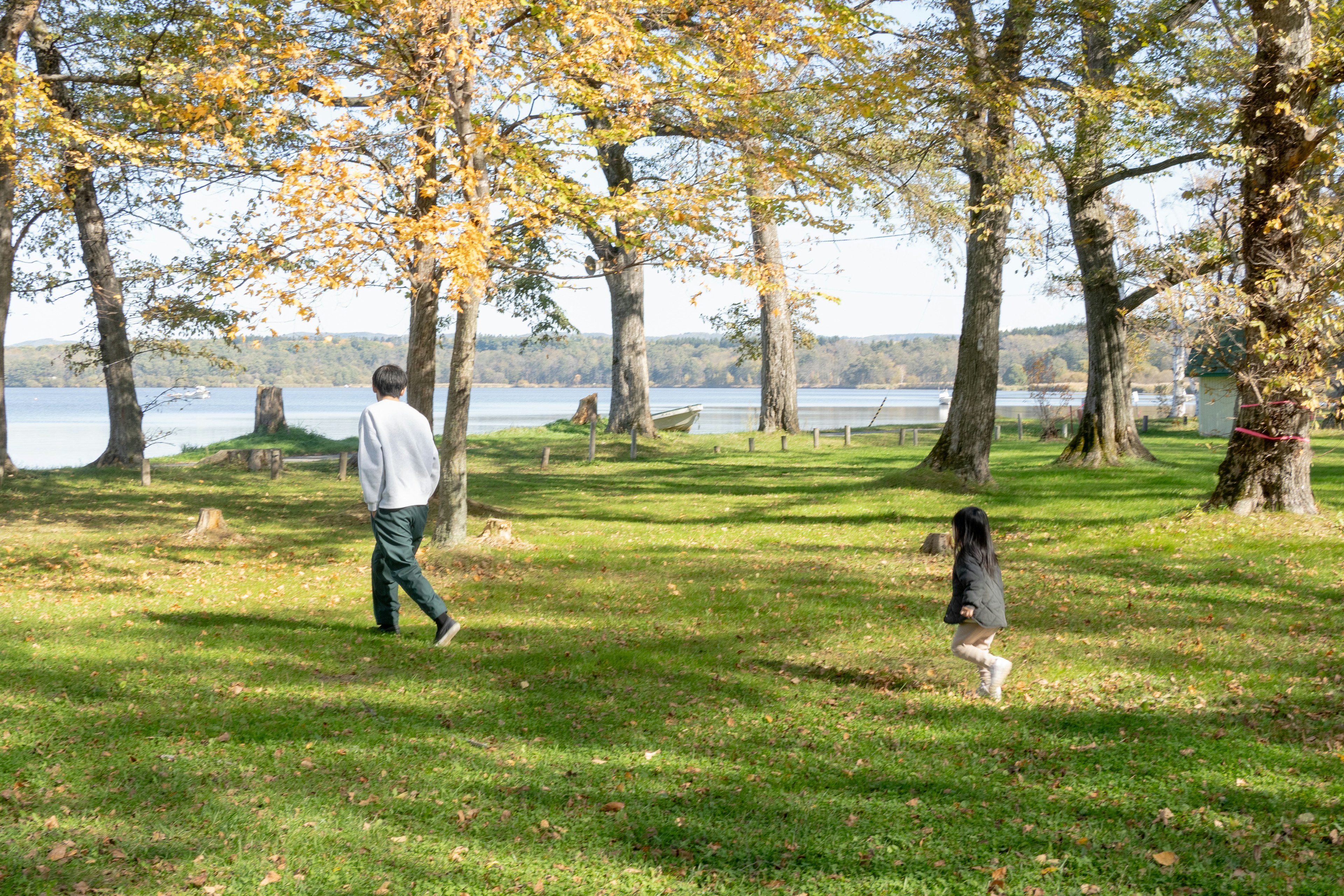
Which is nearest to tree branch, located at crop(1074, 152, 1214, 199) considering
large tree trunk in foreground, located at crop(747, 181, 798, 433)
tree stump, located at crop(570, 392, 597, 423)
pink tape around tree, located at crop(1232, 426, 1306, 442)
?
pink tape around tree, located at crop(1232, 426, 1306, 442)

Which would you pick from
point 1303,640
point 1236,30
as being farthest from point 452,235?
point 1236,30

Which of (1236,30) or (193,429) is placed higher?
(1236,30)

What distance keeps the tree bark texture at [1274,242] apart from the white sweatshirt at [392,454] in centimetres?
1004

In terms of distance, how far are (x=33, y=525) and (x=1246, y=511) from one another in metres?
16.4

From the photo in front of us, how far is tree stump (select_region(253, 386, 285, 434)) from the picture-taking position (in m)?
31.8

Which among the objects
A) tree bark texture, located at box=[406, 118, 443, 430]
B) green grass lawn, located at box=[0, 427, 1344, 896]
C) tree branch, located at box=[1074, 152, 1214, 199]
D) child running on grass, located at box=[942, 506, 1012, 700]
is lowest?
green grass lawn, located at box=[0, 427, 1344, 896]

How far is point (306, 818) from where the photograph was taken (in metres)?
4.81

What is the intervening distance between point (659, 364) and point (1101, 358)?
142968 millimetres

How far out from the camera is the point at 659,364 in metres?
165

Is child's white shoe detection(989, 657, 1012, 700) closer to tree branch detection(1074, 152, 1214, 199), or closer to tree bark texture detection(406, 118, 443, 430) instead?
tree bark texture detection(406, 118, 443, 430)

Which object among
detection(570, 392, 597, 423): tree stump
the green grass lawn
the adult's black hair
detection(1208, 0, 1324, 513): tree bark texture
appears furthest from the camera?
detection(570, 392, 597, 423): tree stump

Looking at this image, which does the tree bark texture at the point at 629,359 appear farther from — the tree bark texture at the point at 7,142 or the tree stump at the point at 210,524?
the tree stump at the point at 210,524

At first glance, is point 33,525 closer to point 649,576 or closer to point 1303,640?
point 649,576

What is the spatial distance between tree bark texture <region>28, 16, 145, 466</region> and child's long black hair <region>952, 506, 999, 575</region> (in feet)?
63.6
